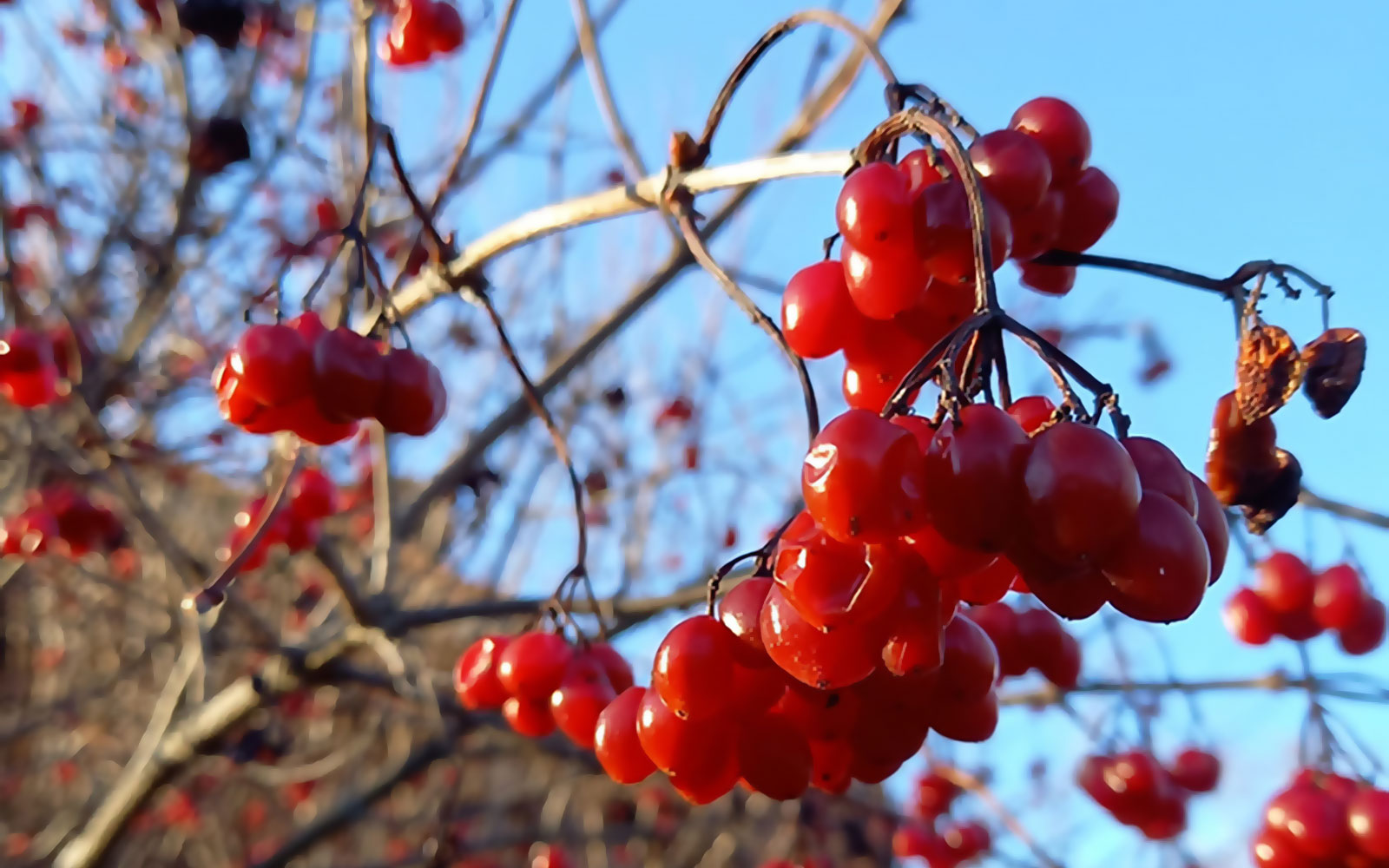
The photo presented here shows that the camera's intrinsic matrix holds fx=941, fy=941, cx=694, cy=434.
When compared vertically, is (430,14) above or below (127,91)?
below

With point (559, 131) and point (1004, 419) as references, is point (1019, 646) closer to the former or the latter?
point (1004, 419)

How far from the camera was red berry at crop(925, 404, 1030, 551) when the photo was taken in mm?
562

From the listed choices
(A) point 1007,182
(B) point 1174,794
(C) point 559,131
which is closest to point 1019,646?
(A) point 1007,182

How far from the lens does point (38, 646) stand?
609cm

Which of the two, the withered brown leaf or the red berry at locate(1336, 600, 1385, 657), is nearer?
the withered brown leaf

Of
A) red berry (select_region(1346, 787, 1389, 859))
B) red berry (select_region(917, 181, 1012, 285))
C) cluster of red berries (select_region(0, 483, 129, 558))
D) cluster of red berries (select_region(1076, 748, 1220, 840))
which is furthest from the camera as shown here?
cluster of red berries (select_region(0, 483, 129, 558))

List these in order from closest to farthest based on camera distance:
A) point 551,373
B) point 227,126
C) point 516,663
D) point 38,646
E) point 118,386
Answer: point 516,663 < point 551,373 < point 227,126 < point 118,386 < point 38,646

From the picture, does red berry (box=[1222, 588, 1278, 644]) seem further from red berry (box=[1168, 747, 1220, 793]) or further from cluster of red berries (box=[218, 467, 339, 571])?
cluster of red berries (box=[218, 467, 339, 571])

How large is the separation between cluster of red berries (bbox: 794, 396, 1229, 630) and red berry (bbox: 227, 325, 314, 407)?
77 cm

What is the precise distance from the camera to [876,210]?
2.24ft

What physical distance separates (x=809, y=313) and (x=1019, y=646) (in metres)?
0.49

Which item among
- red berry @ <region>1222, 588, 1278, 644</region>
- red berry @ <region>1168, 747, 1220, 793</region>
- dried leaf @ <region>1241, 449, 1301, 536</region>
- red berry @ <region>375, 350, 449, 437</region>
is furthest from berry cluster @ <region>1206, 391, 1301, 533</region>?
red berry @ <region>1168, 747, 1220, 793</region>

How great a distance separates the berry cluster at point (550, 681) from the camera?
3.78ft

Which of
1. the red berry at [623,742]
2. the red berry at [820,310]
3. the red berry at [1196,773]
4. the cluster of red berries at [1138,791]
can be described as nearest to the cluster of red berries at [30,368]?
the red berry at [623,742]
